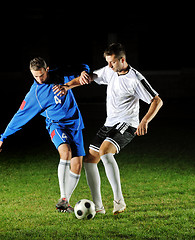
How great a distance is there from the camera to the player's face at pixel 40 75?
543cm

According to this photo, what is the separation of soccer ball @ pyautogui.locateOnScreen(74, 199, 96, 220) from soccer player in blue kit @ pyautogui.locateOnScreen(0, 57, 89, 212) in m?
0.45

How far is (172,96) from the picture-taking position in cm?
2234

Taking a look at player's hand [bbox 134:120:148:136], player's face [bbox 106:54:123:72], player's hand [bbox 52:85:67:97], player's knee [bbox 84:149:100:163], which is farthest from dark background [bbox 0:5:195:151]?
player's hand [bbox 134:120:148:136]

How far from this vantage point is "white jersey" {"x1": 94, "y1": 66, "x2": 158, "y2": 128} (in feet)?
17.0

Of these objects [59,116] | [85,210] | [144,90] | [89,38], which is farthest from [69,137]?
[89,38]

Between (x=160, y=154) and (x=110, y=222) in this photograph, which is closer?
(x=110, y=222)

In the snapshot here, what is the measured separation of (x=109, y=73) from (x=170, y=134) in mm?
6473

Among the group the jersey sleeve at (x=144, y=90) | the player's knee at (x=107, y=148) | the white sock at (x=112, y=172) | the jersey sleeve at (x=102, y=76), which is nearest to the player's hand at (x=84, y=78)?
the jersey sleeve at (x=102, y=76)

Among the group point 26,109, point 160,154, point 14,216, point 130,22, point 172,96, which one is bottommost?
point 172,96

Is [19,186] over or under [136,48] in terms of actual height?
over

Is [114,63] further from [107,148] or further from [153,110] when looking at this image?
[107,148]

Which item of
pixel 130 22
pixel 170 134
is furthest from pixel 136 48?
pixel 170 134

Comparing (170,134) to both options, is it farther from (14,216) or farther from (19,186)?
A: (14,216)

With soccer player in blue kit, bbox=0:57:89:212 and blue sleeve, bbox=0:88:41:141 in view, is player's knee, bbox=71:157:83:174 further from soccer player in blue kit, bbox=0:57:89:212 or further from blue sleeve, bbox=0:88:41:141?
blue sleeve, bbox=0:88:41:141
